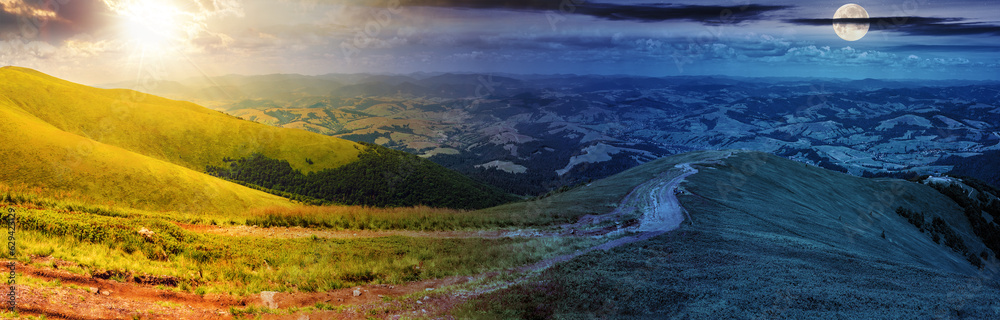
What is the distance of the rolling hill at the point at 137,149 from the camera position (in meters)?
43.5

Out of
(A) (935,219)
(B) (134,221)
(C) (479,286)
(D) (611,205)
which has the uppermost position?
(B) (134,221)

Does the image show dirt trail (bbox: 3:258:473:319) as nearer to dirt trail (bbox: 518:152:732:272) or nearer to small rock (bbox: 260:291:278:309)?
small rock (bbox: 260:291:278:309)

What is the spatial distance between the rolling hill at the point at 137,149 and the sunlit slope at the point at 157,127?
29 centimetres

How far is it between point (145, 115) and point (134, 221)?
14359 cm

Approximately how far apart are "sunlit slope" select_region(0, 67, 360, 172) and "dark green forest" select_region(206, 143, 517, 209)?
16.2 feet

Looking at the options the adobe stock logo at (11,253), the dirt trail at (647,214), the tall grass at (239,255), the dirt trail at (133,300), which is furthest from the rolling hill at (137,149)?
the dirt trail at (647,214)

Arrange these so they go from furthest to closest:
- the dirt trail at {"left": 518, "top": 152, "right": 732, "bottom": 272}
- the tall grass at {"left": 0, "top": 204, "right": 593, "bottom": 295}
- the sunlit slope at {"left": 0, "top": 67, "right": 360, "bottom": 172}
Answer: the sunlit slope at {"left": 0, "top": 67, "right": 360, "bottom": 172}
the dirt trail at {"left": 518, "top": 152, "right": 732, "bottom": 272}
the tall grass at {"left": 0, "top": 204, "right": 593, "bottom": 295}

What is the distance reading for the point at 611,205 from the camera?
53469 mm

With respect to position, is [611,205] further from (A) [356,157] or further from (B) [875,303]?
(A) [356,157]

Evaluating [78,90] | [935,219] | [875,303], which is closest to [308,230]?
[875,303]

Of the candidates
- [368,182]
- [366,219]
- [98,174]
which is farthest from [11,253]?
[368,182]

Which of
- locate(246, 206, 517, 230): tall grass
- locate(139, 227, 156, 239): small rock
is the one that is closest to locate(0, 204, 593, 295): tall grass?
locate(139, 227, 156, 239): small rock

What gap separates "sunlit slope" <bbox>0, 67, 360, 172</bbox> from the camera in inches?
4392

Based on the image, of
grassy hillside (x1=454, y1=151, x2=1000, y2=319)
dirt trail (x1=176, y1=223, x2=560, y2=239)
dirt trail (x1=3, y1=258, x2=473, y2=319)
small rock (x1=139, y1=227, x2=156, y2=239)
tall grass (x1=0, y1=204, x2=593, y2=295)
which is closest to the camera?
dirt trail (x1=3, y1=258, x2=473, y2=319)
